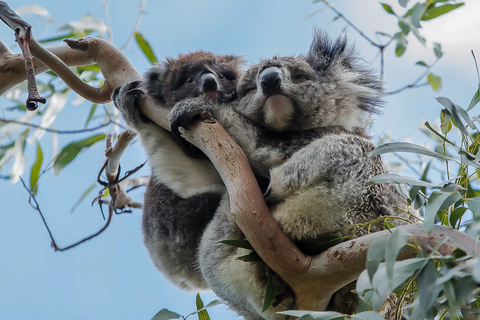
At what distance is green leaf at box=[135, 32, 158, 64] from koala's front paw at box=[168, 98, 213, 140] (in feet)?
4.94

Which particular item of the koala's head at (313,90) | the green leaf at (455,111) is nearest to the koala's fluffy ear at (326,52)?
the koala's head at (313,90)

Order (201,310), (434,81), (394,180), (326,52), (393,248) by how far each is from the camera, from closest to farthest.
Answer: (393,248), (394,180), (201,310), (326,52), (434,81)

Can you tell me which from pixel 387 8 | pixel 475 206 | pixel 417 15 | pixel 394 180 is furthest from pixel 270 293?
pixel 387 8

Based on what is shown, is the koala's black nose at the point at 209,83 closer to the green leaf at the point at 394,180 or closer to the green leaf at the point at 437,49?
the green leaf at the point at 394,180

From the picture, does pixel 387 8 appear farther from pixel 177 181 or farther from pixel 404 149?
pixel 404 149

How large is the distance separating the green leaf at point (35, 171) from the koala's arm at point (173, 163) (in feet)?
3.99

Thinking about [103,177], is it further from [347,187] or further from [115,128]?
[347,187]

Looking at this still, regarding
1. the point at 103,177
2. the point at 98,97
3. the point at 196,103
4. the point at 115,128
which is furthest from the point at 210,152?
the point at 115,128

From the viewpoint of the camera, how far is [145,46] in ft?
11.9

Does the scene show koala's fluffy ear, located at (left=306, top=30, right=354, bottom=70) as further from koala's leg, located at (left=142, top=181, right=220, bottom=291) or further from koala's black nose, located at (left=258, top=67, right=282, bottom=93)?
koala's leg, located at (left=142, top=181, right=220, bottom=291)

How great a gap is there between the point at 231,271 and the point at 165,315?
0.30 metres

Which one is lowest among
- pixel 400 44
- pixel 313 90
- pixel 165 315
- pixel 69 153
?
pixel 165 315

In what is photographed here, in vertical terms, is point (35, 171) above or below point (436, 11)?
above

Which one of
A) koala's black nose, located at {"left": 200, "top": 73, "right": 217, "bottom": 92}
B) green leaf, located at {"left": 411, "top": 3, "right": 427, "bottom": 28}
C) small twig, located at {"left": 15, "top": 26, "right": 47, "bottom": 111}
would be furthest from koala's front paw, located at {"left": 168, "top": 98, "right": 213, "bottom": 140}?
green leaf, located at {"left": 411, "top": 3, "right": 427, "bottom": 28}
